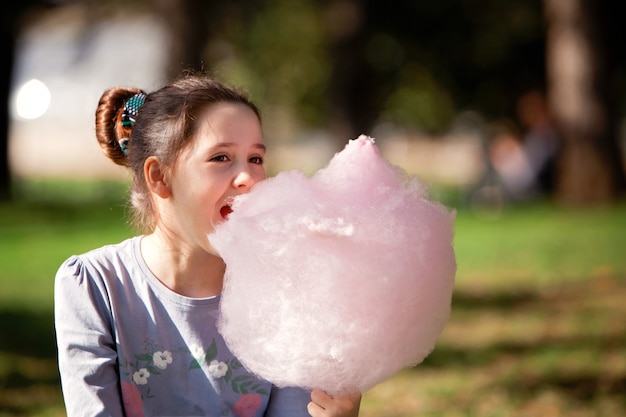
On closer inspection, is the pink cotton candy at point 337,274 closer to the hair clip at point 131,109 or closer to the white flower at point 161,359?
the white flower at point 161,359

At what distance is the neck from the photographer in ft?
8.30

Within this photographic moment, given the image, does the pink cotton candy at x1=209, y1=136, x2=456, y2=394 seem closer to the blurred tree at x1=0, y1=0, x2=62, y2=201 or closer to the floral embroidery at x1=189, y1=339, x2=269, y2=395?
the floral embroidery at x1=189, y1=339, x2=269, y2=395

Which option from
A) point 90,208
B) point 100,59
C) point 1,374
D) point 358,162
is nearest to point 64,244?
point 90,208

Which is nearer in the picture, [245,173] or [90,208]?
[245,173]

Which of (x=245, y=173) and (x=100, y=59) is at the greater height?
(x=245, y=173)

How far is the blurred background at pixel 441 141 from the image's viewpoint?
5148 millimetres

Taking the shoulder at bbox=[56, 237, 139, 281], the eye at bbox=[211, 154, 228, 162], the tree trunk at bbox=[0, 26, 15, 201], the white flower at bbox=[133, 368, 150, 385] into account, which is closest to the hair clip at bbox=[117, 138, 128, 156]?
the shoulder at bbox=[56, 237, 139, 281]

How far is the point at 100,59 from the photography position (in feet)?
77.6

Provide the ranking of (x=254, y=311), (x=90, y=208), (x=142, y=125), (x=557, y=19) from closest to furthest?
(x=254, y=311)
(x=142, y=125)
(x=557, y=19)
(x=90, y=208)

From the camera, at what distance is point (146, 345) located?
2.46m

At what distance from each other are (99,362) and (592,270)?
666 cm

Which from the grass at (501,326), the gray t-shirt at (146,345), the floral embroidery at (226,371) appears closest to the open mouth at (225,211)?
the gray t-shirt at (146,345)

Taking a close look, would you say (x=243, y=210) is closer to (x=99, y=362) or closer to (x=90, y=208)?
(x=99, y=362)

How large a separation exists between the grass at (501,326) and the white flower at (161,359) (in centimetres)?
75
